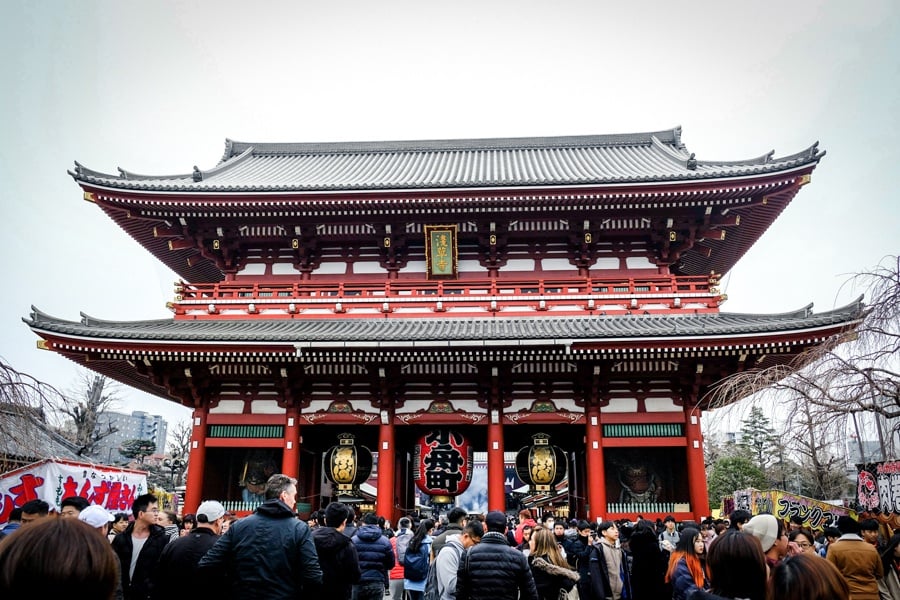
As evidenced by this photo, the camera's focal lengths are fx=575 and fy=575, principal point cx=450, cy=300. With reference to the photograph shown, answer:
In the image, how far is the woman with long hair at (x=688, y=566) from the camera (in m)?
6.15

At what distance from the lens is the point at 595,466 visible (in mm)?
14695

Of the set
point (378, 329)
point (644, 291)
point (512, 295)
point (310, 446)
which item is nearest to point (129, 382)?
point (310, 446)

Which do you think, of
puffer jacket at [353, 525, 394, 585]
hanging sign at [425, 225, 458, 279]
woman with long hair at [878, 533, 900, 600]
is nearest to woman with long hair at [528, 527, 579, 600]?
puffer jacket at [353, 525, 394, 585]

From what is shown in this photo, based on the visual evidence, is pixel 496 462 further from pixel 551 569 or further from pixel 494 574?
pixel 494 574

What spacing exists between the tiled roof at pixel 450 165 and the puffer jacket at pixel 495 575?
1145 cm

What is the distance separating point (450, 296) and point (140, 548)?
36.2 ft

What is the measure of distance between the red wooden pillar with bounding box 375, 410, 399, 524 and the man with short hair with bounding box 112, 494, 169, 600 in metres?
8.81

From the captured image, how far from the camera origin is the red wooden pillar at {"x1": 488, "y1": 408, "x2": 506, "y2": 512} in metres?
14.9

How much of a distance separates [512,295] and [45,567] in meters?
14.8

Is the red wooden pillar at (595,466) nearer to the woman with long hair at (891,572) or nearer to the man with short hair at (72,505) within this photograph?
the woman with long hair at (891,572)

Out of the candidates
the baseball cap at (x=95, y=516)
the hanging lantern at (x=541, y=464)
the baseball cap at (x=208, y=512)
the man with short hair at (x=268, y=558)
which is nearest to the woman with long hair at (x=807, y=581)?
the man with short hair at (x=268, y=558)

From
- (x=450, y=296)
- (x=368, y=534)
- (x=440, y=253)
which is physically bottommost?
(x=368, y=534)

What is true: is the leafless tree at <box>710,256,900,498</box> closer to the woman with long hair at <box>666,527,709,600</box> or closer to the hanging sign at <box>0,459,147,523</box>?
the woman with long hair at <box>666,527,709,600</box>

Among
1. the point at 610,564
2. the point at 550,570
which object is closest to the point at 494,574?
the point at 550,570
